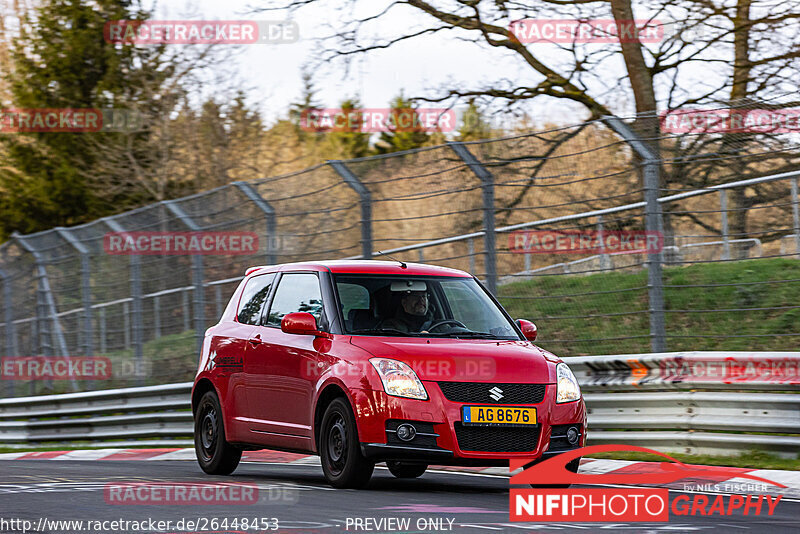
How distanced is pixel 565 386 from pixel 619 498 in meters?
1.14

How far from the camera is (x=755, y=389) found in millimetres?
10250

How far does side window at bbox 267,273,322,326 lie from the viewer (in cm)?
1020

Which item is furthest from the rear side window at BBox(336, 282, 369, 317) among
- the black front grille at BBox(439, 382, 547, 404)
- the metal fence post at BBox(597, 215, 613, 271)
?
the metal fence post at BBox(597, 215, 613, 271)

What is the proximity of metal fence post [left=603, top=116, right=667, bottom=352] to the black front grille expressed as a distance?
9.84ft

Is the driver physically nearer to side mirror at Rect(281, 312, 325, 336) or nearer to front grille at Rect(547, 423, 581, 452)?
side mirror at Rect(281, 312, 325, 336)

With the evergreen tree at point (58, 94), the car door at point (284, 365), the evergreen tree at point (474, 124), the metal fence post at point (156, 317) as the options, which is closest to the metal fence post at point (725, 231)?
the car door at point (284, 365)

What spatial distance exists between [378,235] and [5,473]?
15.9 feet

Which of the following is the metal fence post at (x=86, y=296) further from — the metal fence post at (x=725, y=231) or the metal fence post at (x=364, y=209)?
the metal fence post at (x=725, y=231)

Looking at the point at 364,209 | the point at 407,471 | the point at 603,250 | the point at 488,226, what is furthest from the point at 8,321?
the point at 407,471

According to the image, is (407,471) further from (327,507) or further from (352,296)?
(327,507)

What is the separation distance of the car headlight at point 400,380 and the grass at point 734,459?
284cm

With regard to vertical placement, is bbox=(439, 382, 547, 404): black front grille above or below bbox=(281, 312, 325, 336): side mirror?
below

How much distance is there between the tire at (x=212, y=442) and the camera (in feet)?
36.7

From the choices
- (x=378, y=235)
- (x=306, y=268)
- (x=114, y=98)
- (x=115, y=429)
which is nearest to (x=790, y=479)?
(x=306, y=268)
